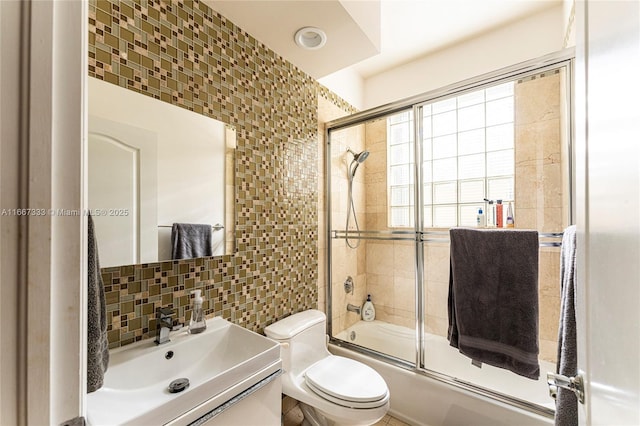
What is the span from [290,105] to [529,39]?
1.71 m

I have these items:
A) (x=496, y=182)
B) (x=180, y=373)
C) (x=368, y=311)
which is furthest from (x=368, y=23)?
(x=368, y=311)

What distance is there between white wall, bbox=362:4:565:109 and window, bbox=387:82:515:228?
55cm

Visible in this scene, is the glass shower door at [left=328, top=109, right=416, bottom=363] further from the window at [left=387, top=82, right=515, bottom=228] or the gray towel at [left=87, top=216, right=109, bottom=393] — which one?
the gray towel at [left=87, top=216, right=109, bottom=393]

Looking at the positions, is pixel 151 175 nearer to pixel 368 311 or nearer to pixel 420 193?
pixel 420 193

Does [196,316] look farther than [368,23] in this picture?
No

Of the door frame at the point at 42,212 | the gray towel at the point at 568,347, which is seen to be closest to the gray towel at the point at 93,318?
the door frame at the point at 42,212

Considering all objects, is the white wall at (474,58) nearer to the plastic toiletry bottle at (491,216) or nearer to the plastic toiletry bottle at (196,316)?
the plastic toiletry bottle at (491,216)

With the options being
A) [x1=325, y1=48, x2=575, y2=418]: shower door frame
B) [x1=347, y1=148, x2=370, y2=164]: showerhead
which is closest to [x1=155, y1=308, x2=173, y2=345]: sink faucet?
[x1=325, y1=48, x2=575, y2=418]: shower door frame

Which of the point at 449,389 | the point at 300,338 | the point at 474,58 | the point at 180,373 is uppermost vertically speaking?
the point at 474,58

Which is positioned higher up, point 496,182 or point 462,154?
point 462,154

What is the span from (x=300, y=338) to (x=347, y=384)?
369 mm

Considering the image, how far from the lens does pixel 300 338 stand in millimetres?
1642

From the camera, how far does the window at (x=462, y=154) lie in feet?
5.76

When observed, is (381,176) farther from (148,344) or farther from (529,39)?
(148,344)
